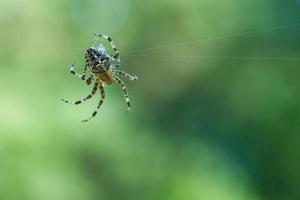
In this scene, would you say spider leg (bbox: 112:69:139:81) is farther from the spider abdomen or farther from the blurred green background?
the blurred green background

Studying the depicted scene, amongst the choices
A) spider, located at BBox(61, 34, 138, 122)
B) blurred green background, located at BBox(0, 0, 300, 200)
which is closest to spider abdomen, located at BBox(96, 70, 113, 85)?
spider, located at BBox(61, 34, 138, 122)

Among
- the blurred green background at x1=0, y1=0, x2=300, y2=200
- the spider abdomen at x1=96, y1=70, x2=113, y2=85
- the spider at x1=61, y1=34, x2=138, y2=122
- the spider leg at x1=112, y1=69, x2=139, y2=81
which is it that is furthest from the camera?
the blurred green background at x1=0, y1=0, x2=300, y2=200

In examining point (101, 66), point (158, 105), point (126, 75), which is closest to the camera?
point (101, 66)

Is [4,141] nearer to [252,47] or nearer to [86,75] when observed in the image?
[86,75]

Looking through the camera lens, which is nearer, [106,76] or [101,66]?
[101,66]

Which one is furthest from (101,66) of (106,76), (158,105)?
(158,105)

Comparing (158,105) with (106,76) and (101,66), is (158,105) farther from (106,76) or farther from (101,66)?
(101,66)

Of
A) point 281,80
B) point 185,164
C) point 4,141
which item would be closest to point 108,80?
point 4,141

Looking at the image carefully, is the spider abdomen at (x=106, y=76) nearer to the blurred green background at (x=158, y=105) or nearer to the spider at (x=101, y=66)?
the spider at (x=101, y=66)

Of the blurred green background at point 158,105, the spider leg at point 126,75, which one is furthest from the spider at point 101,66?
the blurred green background at point 158,105
